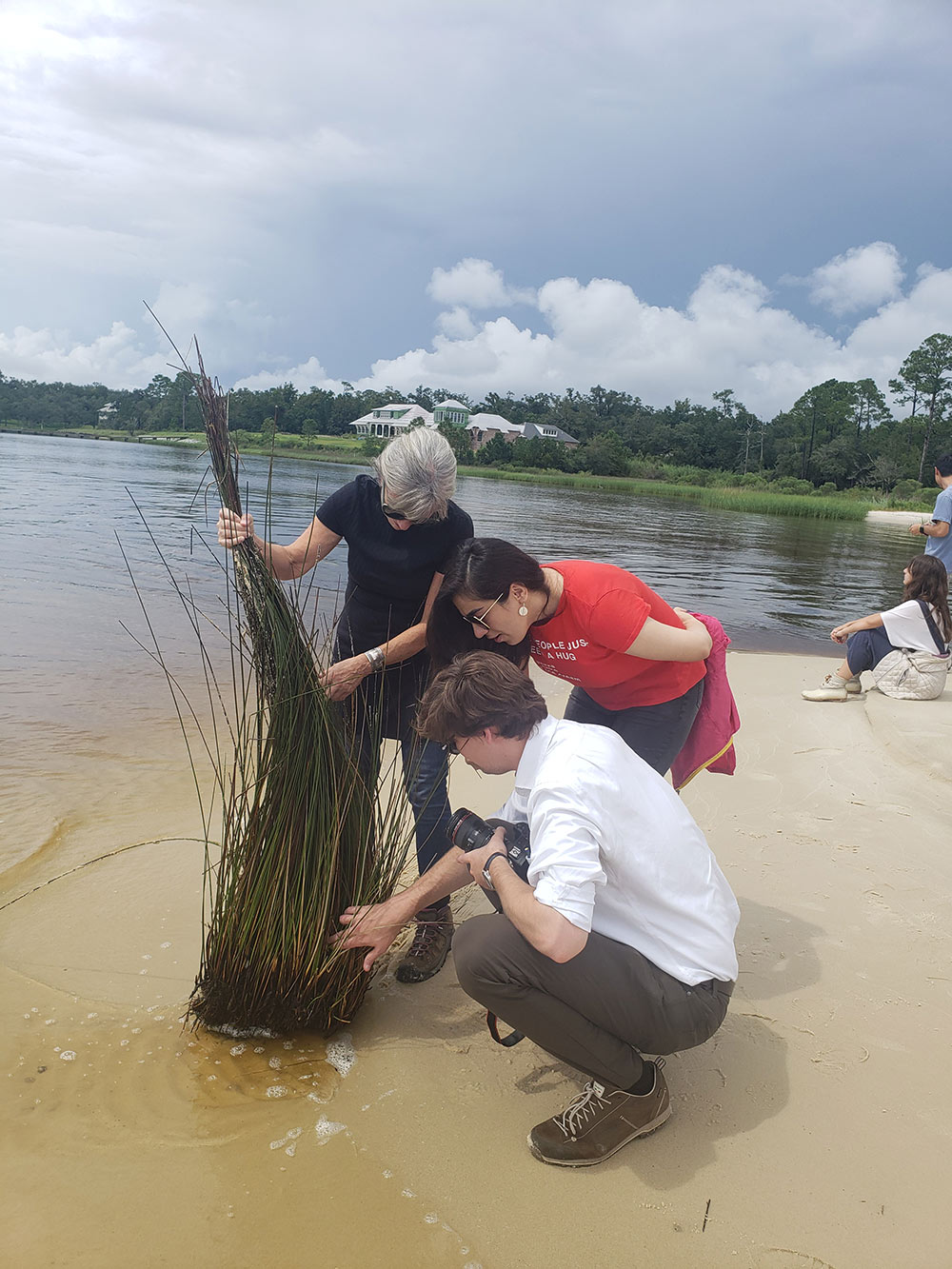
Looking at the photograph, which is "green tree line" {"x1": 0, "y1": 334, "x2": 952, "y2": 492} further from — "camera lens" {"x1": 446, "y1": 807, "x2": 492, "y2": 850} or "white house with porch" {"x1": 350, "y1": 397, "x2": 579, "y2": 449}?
"camera lens" {"x1": 446, "y1": 807, "x2": 492, "y2": 850}

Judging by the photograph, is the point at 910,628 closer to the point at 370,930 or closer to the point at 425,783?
the point at 425,783

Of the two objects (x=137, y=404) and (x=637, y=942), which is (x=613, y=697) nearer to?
(x=637, y=942)

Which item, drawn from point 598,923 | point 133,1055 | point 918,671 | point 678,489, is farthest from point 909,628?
point 678,489

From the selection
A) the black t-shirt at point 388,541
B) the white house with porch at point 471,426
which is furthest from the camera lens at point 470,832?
the white house with porch at point 471,426

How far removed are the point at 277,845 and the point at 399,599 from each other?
96 centimetres

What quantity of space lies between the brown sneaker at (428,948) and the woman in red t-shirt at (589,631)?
2.80 feet

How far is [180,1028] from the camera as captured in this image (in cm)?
241

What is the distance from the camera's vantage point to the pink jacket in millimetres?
2752

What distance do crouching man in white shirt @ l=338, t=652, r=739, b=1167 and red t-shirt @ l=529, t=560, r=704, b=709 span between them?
1.51ft

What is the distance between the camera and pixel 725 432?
89750 millimetres

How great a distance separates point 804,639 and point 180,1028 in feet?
32.7

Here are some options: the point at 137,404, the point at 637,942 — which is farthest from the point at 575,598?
the point at 137,404

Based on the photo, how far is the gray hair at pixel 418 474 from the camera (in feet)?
8.54

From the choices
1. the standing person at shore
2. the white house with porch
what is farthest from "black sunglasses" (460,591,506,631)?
the white house with porch
